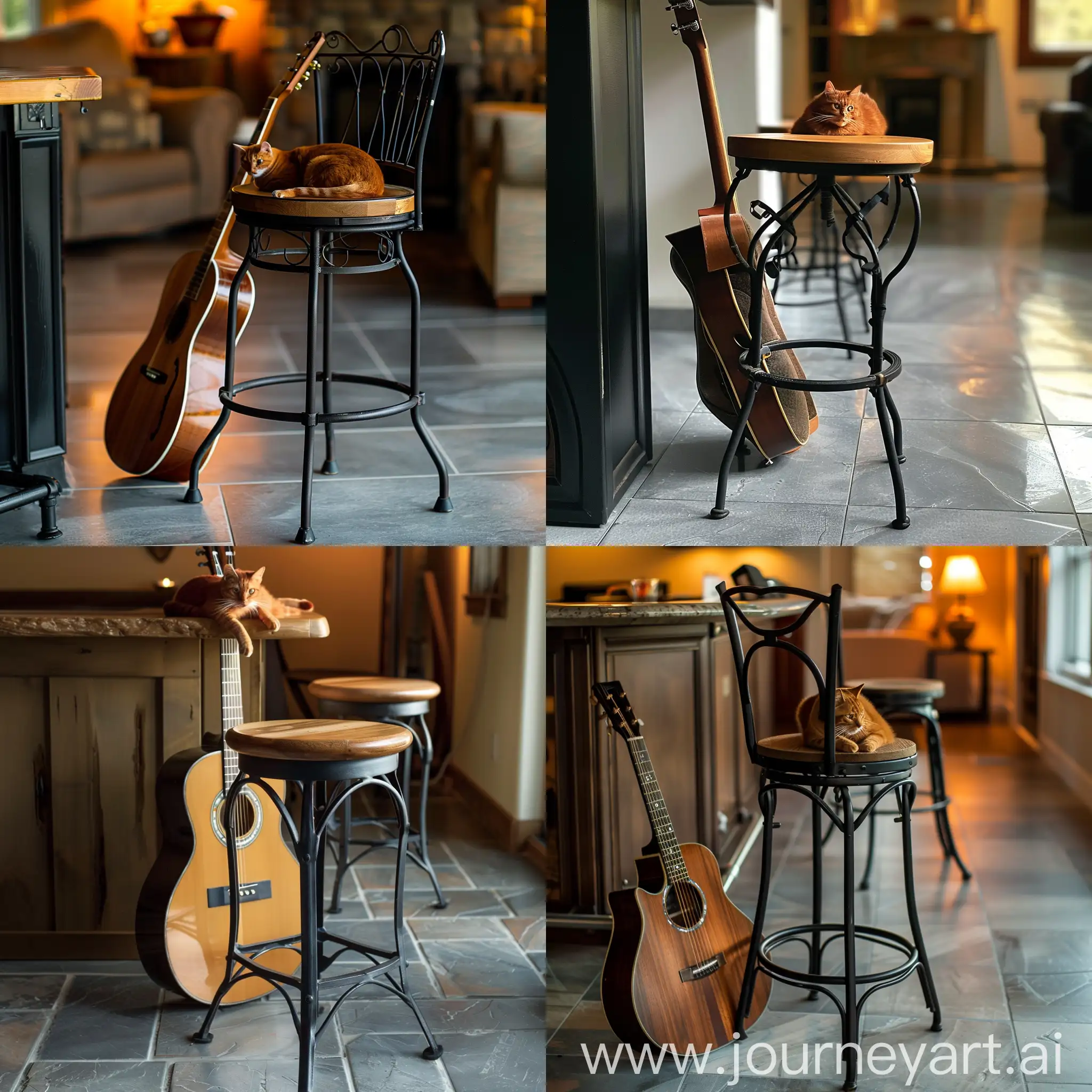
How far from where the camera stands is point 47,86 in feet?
7.37

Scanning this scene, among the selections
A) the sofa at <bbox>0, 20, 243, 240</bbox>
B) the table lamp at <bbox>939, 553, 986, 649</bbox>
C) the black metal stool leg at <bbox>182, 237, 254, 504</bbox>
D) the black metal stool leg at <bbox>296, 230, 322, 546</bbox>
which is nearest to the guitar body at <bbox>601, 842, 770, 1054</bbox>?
the black metal stool leg at <bbox>296, 230, 322, 546</bbox>

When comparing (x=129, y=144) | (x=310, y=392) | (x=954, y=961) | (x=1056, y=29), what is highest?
(x=129, y=144)

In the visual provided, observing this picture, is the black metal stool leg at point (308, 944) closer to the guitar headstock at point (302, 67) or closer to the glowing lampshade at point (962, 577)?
the guitar headstock at point (302, 67)

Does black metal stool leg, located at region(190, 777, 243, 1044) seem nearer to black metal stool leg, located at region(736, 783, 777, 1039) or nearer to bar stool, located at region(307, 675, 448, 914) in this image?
bar stool, located at region(307, 675, 448, 914)

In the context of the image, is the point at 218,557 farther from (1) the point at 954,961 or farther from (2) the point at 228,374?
(1) the point at 954,961

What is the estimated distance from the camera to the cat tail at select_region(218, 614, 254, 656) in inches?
96.7

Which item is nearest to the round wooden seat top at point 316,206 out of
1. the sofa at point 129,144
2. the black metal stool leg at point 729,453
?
the black metal stool leg at point 729,453

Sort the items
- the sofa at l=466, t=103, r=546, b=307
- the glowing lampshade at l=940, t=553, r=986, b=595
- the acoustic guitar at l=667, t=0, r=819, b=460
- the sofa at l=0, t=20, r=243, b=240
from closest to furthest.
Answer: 1. the acoustic guitar at l=667, t=0, r=819, b=460
2. the sofa at l=466, t=103, r=546, b=307
3. the sofa at l=0, t=20, r=243, b=240
4. the glowing lampshade at l=940, t=553, r=986, b=595

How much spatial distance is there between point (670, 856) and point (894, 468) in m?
0.90

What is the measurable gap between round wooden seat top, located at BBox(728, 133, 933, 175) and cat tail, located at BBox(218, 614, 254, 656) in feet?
4.32

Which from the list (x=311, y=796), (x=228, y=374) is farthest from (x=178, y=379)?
(x=311, y=796)

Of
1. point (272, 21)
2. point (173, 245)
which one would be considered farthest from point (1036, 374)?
point (272, 21)

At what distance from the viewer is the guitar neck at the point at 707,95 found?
203 cm

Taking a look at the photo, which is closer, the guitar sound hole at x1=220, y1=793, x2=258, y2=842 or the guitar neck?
the guitar neck
